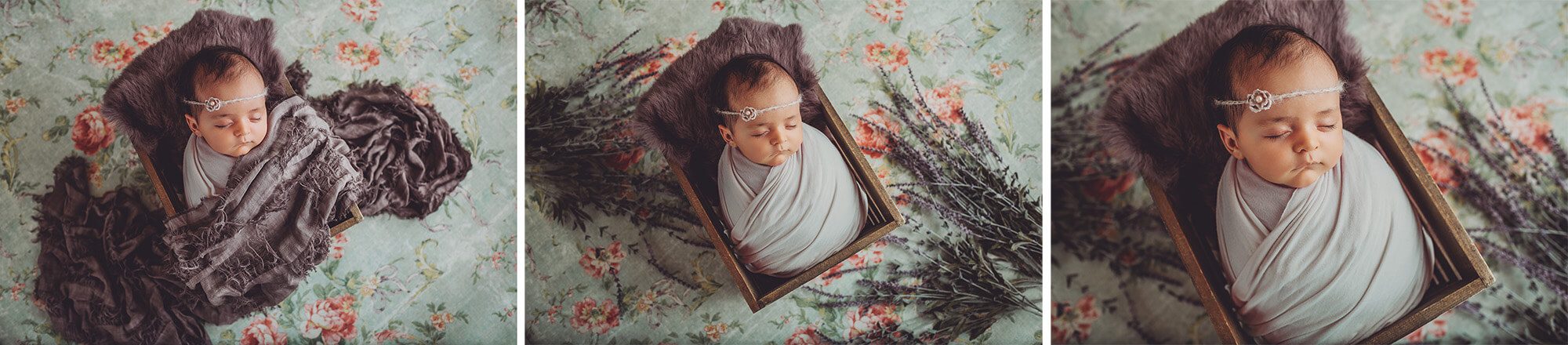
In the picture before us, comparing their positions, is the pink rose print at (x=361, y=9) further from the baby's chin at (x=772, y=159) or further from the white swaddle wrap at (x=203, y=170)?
the baby's chin at (x=772, y=159)

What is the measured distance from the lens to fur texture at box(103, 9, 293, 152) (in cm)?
160

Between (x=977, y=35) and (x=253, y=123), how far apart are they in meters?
1.36

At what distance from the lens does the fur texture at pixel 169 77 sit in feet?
5.25

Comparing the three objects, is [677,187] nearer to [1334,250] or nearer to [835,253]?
[835,253]

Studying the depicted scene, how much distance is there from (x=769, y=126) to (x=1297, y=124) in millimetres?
875

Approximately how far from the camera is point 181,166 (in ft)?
5.31

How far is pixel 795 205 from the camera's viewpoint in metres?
1.63

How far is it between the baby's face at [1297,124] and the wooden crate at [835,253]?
62cm

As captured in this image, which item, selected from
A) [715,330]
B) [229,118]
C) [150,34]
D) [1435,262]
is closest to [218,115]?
[229,118]

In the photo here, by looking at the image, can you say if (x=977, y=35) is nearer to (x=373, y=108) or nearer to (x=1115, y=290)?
(x=1115, y=290)

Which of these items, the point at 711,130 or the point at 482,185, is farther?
the point at 482,185


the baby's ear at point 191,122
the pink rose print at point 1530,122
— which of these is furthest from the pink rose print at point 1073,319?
the baby's ear at point 191,122

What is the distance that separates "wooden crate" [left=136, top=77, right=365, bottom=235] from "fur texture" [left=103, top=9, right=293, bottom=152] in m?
0.01

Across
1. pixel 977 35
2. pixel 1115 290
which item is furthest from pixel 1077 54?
pixel 1115 290
